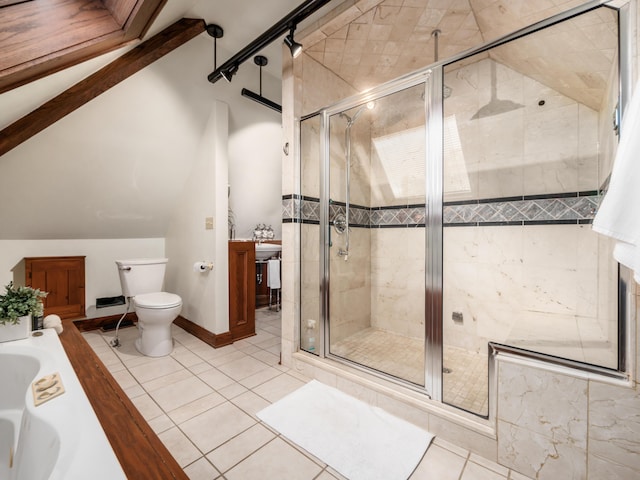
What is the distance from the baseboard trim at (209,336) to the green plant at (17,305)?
1233mm

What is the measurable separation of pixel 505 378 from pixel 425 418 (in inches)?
Answer: 18.9

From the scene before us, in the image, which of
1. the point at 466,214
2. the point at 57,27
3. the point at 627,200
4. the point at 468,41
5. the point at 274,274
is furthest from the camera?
the point at 274,274

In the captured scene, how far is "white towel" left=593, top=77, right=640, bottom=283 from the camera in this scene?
852 millimetres

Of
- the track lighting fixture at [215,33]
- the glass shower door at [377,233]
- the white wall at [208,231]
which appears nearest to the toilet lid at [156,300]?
the white wall at [208,231]

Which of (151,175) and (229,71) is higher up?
(229,71)

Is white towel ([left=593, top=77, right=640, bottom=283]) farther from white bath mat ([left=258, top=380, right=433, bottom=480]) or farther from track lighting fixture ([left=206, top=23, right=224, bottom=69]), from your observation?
track lighting fixture ([left=206, top=23, right=224, bottom=69])

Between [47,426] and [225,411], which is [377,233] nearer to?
[225,411]

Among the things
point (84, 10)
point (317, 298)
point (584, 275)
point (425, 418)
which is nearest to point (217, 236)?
point (317, 298)

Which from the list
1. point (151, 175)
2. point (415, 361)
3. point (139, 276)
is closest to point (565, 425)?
point (415, 361)

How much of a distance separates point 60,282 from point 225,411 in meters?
2.34

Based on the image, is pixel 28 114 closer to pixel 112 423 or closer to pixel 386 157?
pixel 112 423

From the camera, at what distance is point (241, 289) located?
8.91ft

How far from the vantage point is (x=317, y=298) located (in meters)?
2.13

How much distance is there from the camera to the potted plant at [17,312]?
142cm
